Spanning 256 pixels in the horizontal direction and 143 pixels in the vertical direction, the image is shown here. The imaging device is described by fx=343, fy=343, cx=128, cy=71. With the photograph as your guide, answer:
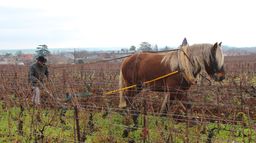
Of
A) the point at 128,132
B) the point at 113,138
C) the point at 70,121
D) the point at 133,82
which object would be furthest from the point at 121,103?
the point at 113,138

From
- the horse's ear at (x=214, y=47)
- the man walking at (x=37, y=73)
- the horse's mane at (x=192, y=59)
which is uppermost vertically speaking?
the horse's ear at (x=214, y=47)

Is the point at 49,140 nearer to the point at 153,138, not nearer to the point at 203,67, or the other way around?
the point at 153,138

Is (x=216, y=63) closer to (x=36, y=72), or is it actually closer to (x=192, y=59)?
(x=192, y=59)

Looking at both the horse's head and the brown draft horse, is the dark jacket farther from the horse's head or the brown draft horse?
the horse's head

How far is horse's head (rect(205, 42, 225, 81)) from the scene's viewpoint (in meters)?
5.99

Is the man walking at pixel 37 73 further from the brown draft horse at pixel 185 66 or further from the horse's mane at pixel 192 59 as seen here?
the horse's mane at pixel 192 59

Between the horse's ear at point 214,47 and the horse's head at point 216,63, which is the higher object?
the horse's ear at point 214,47

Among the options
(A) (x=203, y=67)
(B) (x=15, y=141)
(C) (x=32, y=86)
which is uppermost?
(A) (x=203, y=67)

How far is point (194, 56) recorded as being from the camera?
6.13 m

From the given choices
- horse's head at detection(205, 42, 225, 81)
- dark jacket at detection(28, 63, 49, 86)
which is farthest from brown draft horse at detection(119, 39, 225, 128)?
dark jacket at detection(28, 63, 49, 86)

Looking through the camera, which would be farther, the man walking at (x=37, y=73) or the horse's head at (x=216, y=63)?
the man walking at (x=37, y=73)

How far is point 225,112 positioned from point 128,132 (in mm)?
2317

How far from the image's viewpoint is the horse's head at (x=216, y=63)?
5.99 meters

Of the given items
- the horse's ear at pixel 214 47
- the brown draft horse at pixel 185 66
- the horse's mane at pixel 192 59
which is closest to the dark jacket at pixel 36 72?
the brown draft horse at pixel 185 66
